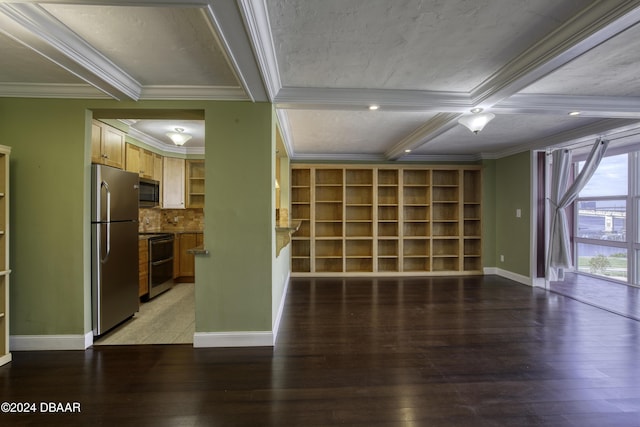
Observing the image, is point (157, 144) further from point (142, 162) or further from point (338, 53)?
point (338, 53)

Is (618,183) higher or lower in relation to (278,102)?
lower

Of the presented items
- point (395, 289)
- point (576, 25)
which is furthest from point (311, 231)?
point (576, 25)

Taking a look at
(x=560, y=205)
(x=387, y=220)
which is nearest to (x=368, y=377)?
(x=387, y=220)

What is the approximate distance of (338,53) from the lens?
202cm

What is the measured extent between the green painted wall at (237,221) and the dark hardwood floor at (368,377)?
0.40 metres

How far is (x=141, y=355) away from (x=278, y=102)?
2594 mm

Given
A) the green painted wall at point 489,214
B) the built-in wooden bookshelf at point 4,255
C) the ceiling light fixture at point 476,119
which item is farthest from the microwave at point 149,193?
the green painted wall at point 489,214

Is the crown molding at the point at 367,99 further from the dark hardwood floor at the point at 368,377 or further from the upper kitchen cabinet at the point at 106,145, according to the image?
the dark hardwood floor at the point at 368,377

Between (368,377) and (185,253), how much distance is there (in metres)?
3.94

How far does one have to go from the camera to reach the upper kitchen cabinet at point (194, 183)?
206 inches

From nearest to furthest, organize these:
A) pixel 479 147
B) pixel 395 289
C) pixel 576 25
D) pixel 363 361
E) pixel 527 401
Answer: pixel 576 25
pixel 527 401
pixel 363 361
pixel 395 289
pixel 479 147

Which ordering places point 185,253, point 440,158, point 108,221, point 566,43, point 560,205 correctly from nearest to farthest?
point 566,43 → point 108,221 → point 560,205 → point 185,253 → point 440,158

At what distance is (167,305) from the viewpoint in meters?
3.78

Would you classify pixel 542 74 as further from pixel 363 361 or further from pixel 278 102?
pixel 363 361
